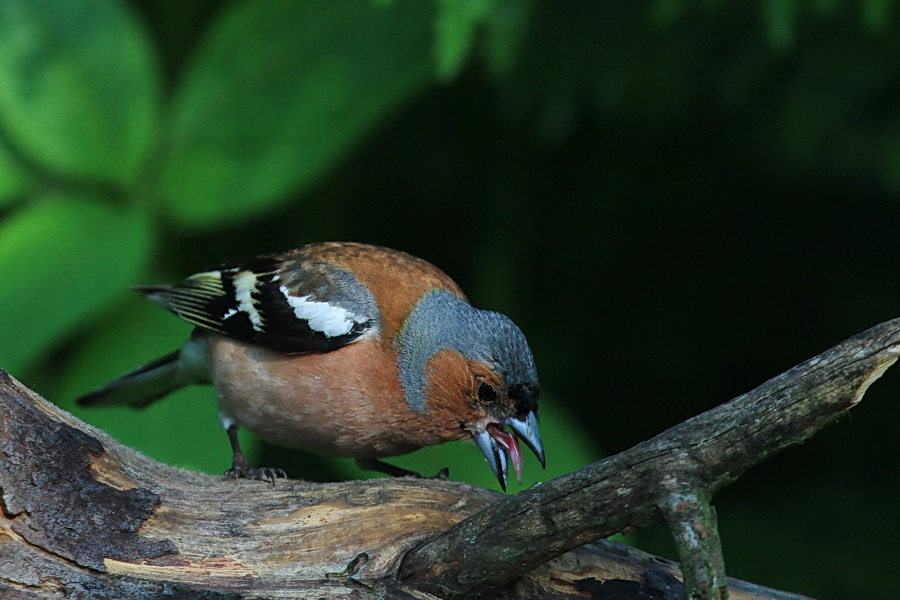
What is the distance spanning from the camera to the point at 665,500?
6.49 ft

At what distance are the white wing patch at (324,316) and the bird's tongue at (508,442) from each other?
655 millimetres

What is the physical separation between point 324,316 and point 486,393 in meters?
0.70

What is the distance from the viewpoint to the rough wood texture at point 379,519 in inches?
76.2

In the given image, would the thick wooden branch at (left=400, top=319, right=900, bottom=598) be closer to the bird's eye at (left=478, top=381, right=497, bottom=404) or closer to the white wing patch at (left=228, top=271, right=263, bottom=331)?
the bird's eye at (left=478, top=381, right=497, bottom=404)

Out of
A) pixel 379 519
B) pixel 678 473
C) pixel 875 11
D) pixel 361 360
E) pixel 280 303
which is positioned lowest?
pixel 678 473

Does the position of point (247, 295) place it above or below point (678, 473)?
above

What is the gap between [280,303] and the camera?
3592 millimetres

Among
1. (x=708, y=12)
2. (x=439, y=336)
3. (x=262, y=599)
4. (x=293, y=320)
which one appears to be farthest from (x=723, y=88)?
(x=262, y=599)

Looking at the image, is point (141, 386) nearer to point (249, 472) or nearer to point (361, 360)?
point (249, 472)

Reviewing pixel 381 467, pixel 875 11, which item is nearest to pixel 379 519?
pixel 381 467

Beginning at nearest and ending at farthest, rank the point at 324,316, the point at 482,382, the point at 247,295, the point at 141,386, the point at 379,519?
the point at 379,519
the point at 482,382
the point at 324,316
the point at 247,295
the point at 141,386

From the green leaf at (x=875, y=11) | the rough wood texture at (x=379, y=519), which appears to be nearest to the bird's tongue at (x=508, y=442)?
the rough wood texture at (x=379, y=519)

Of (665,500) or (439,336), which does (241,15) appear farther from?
(665,500)

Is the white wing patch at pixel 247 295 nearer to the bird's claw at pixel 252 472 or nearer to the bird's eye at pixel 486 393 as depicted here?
the bird's claw at pixel 252 472
